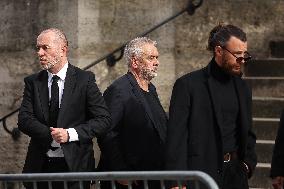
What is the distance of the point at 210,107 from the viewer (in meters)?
5.38

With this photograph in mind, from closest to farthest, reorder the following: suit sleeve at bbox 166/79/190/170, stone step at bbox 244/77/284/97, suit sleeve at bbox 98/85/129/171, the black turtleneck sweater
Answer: suit sleeve at bbox 166/79/190/170, the black turtleneck sweater, suit sleeve at bbox 98/85/129/171, stone step at bbox 244/77/284/97

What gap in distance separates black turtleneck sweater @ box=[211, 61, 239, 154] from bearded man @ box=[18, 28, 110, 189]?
0.88 meters

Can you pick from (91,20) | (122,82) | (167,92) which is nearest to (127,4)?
(91,20)

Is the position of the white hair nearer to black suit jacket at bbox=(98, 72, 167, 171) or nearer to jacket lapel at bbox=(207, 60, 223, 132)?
black suit jacket at bbox=(98, 72, 167, 171)

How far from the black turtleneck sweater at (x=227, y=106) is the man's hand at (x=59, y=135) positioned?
1075 millimetres

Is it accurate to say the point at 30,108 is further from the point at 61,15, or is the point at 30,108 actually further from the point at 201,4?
the point at 201,4

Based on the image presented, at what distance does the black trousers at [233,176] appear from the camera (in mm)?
5402

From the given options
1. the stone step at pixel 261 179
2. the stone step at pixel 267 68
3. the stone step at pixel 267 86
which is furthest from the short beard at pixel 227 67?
the stone step at pixel 267 68

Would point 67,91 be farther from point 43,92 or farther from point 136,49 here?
point 136,49

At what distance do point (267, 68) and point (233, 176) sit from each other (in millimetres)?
4797

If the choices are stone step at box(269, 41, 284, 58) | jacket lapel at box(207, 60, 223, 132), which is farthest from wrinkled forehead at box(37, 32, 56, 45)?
stone step at box(269, 41, 284, 58)

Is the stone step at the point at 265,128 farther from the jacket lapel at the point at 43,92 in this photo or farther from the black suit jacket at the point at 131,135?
the jacket lapel at the point at 43,92

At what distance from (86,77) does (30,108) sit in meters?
0.45

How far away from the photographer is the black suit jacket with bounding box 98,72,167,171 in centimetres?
609
